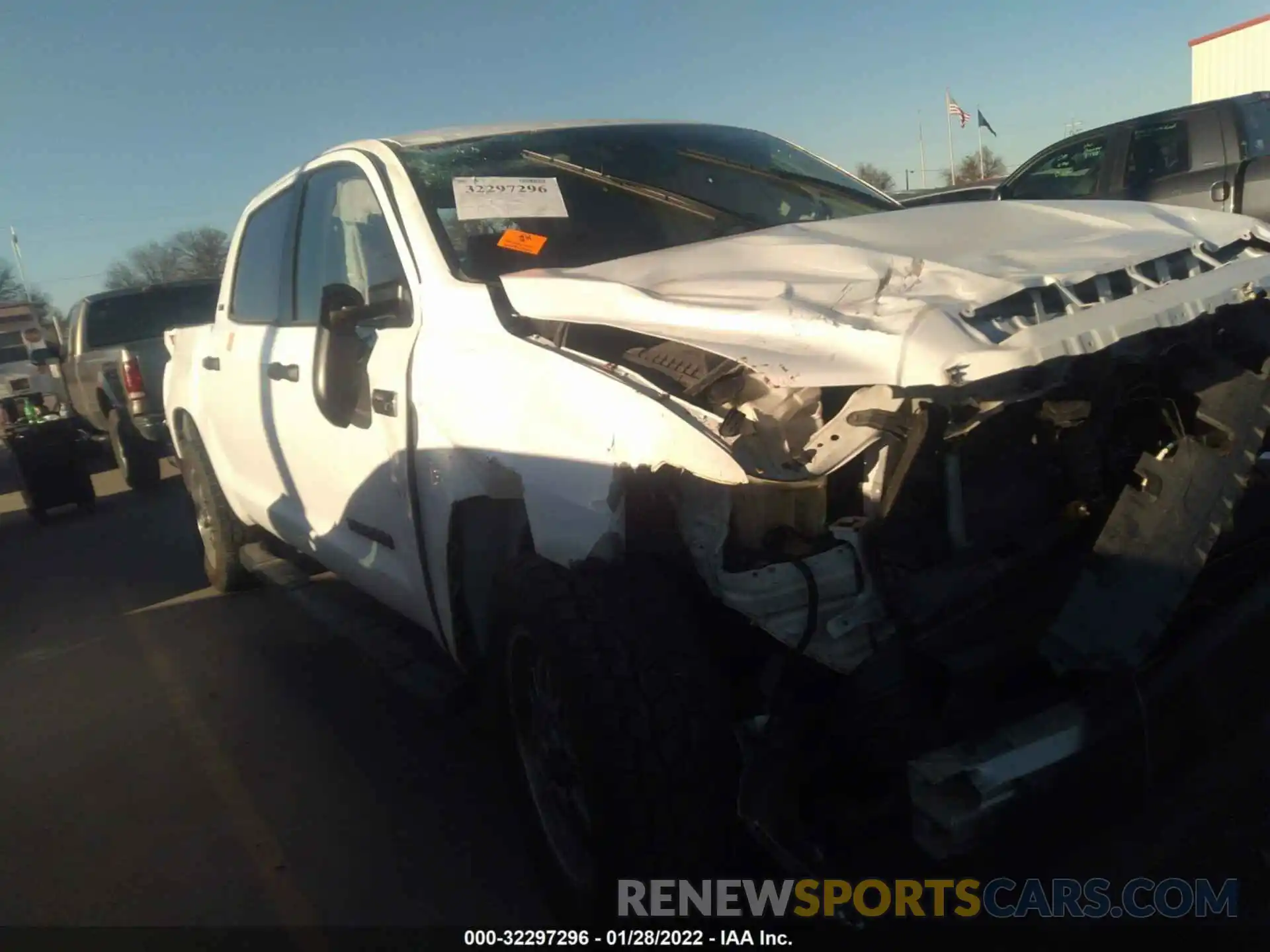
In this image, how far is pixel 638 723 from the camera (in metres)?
2.19

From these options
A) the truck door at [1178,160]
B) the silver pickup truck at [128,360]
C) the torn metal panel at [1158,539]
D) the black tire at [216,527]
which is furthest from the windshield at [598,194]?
the silver pickup truck at [128,360]

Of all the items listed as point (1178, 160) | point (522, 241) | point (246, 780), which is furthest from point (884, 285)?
point (1178, 160)

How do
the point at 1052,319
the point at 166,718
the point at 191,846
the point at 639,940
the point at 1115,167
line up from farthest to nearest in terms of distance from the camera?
the point at 1115,167 → the point at 166,718 → the point at 191,846 → the point at 639,940 → the point at 1052,319

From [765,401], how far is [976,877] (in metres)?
1.14

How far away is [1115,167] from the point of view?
878cm

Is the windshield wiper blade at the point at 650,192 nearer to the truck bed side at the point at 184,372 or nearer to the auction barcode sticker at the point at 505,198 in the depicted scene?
the auction barcode sticker at the point at 505,198

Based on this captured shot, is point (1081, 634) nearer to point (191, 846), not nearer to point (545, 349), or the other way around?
point (545, 349)

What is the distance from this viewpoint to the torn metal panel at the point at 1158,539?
2.13 meters

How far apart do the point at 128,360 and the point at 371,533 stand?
748 cm

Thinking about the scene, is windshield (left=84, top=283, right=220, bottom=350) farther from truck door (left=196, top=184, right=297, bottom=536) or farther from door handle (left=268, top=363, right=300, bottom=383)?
door handle (left=268, top=363, right=300, bottom=383)

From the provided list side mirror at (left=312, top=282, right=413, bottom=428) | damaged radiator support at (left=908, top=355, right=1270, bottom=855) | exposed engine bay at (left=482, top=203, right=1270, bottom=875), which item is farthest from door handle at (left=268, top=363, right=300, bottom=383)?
damaged radiator support at (left=908, top=355, right=1270, bottom=855)

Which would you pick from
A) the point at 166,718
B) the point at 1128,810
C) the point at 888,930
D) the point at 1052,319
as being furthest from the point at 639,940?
the point at 166,718

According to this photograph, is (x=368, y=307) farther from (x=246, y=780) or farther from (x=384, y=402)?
(x=246, y=780)

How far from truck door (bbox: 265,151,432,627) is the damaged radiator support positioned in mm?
1808
